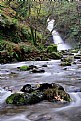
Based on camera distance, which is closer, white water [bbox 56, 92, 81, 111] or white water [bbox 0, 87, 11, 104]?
white water [bbox 56, 92, 81, 111]

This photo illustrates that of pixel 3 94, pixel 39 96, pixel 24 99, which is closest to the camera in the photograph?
pixel 24 99

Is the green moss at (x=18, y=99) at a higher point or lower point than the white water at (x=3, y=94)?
lower

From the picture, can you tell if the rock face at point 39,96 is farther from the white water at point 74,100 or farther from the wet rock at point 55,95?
the white water at point 74,100

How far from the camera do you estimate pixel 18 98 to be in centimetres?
646

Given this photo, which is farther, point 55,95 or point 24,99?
point 55,95

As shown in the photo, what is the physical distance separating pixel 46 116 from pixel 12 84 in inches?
148

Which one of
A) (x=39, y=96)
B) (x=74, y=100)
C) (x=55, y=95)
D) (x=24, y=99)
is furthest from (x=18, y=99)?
(x=74, y=100)

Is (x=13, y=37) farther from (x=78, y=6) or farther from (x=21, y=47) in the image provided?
(x=78, y=6)

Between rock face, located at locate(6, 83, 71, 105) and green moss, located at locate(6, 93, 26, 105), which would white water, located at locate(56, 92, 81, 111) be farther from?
green moss, located at locate(6, 93, 26, 105)

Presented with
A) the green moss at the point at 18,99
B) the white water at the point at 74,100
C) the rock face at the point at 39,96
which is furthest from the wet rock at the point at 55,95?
the green moss at the point at 18,99

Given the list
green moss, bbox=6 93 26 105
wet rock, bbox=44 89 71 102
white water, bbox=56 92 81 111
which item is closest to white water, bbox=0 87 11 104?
green moss, bbox=6 93 26 105

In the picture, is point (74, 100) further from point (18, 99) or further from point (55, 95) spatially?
point (18, 99)

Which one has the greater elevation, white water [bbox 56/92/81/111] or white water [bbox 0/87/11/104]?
white water [bbox 0/87/11/104]

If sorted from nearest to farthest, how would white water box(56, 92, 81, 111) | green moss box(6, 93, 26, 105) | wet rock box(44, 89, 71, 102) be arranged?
white water box(56, 92, 81, 111), green moss box(6, 93, 26, 105), wet rock box(44, 89, 71, 102)
